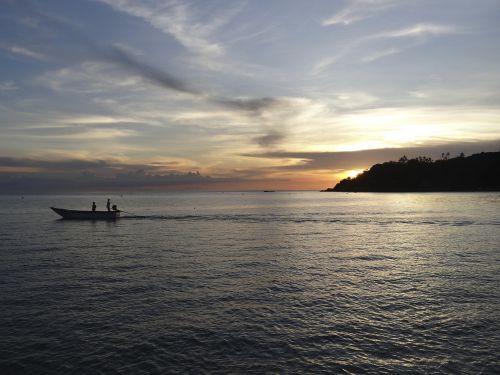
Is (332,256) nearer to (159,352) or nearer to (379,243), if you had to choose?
(379,243)

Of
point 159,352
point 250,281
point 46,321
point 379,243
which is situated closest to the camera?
point 159,352

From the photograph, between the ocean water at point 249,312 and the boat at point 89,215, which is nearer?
the ocean water at point 249,312

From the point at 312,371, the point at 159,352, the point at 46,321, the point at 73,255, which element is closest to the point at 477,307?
the point at 312,371

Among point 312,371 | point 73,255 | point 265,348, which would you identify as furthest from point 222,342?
point 73,255

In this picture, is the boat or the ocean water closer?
the ocean water

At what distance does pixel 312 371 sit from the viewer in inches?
533

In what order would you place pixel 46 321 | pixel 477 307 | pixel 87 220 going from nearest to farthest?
1. pixel 46 321
2. pixel 477 307
3. pixel 87 220

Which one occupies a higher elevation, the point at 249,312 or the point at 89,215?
the point at 89,215

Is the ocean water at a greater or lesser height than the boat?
lesser

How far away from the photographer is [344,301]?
21.9 m

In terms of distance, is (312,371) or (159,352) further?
(159,352)

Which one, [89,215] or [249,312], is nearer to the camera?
[249,312]

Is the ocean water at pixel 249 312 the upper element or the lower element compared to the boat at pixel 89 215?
lower

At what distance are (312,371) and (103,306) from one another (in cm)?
1270
